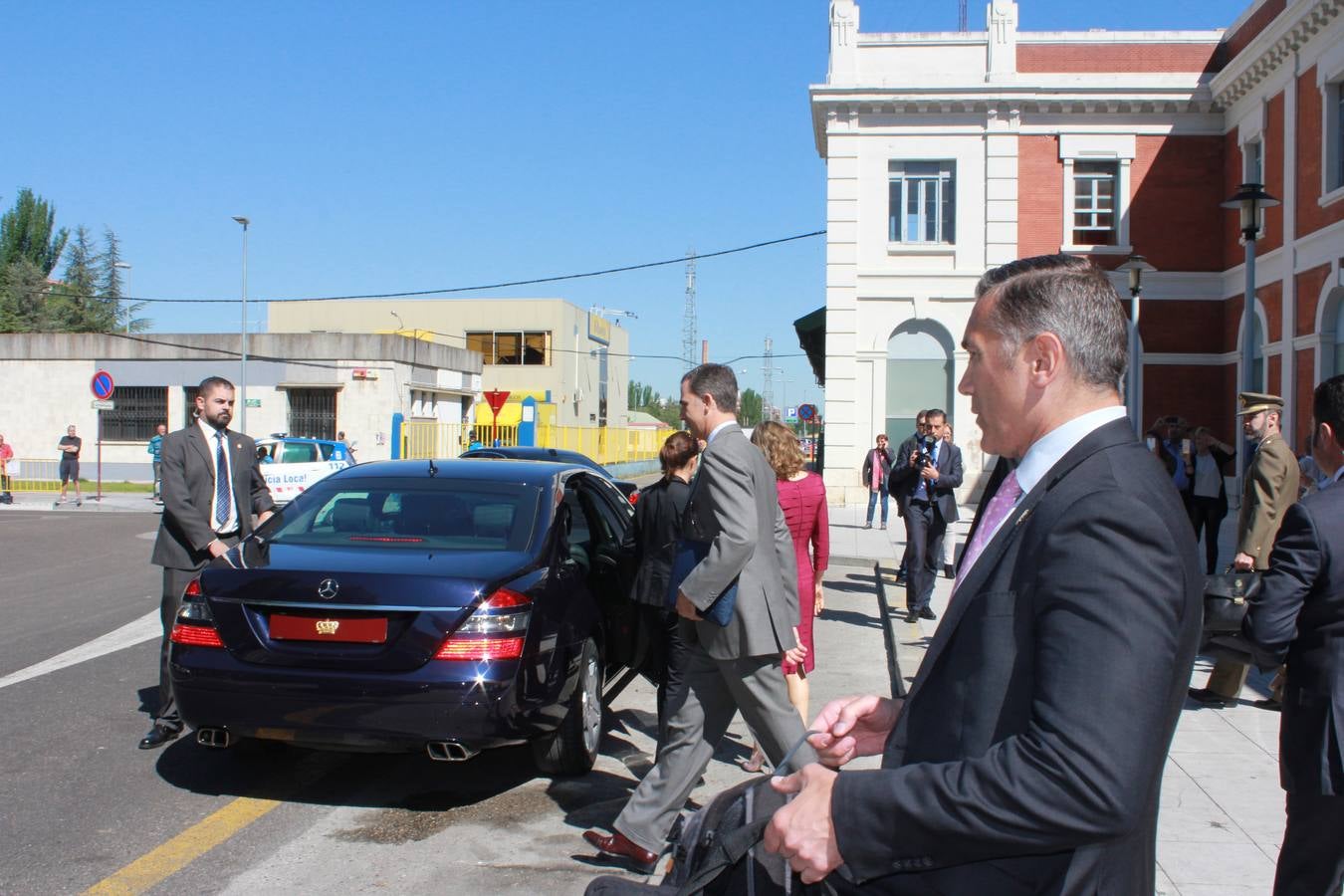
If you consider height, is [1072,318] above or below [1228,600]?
above

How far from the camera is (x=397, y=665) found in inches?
191

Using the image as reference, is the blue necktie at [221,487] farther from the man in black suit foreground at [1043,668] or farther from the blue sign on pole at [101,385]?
the blue sign on pole at [101,385]

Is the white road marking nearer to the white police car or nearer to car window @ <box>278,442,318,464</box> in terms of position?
the white police car

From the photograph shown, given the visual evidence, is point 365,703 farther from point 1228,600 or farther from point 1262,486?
point 1262,486

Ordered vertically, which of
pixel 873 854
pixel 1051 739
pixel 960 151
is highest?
pixel 960 151

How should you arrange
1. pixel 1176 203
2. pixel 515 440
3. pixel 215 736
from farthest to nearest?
pixel 515 440, pixel 1176 203, pixel 215 736

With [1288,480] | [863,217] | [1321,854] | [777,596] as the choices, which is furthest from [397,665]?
[863,217]

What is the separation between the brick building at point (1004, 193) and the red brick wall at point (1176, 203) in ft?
0.11

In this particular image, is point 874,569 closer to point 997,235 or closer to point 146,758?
point 146,758

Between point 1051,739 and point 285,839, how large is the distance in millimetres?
4075

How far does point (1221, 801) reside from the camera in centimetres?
528

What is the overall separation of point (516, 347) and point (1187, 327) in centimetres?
4450

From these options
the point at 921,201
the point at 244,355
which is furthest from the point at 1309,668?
the point at 244,355

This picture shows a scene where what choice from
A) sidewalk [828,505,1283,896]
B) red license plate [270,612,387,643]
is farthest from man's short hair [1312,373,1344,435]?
red license plate [270,612,387,643]
